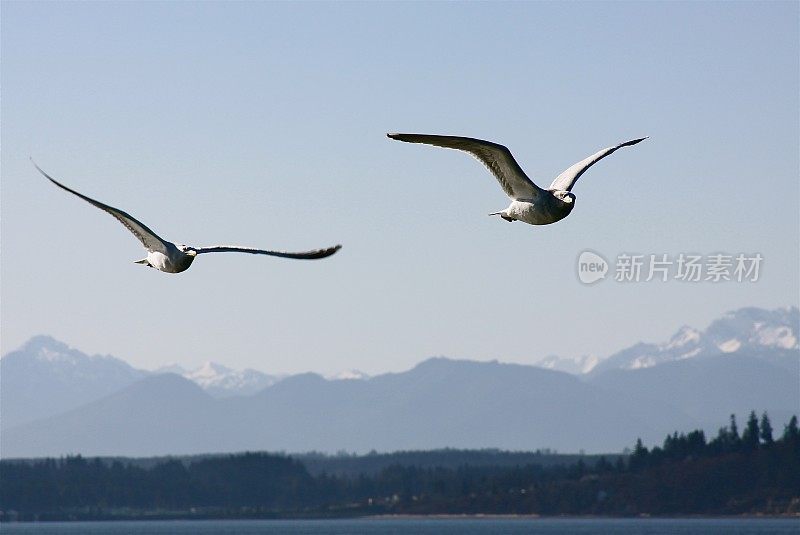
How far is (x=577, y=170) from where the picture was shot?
50812 mm

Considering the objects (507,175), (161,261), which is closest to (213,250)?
(161,261)

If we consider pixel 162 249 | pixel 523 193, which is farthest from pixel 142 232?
pixel 523 193

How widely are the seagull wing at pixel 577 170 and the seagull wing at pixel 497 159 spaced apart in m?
2.78

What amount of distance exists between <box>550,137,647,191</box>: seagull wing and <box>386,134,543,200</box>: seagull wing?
2.78 m

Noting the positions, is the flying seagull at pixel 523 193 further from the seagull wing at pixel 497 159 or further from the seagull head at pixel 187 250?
the seagull head at pixel 187 250

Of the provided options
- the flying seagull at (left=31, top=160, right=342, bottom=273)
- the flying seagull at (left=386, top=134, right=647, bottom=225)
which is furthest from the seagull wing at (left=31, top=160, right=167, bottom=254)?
the flying seagull at (left=386, top=134, right=647, bottom=225)

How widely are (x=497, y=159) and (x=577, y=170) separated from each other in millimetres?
7600

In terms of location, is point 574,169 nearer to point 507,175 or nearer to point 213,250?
point 507,175

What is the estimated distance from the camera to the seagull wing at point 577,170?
1940 inches

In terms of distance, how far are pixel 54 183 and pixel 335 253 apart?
7.99 meters

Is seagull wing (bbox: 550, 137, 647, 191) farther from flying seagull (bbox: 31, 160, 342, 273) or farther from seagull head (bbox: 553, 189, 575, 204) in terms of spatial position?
flying seagull (bbox: 31, 160, 342, 273)

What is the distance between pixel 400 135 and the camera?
124 ft

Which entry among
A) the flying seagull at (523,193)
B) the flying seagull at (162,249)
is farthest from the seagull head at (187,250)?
the flying seagull at (523,193)

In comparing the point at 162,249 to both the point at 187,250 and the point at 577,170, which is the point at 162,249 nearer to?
the point at 187,250
